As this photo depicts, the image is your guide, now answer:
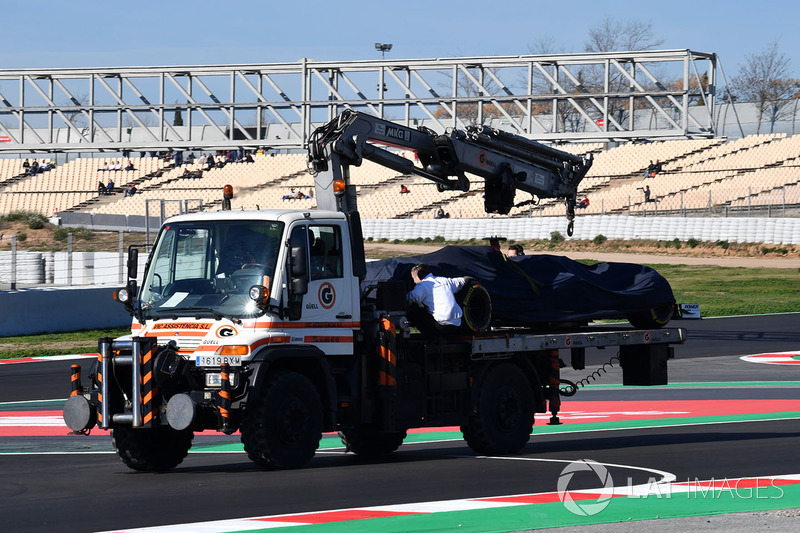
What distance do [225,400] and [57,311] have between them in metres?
19.8

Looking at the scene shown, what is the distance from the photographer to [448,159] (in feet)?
48.3

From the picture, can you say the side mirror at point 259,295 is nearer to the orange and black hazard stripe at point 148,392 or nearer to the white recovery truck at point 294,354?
the white recovery truck at point 294,354

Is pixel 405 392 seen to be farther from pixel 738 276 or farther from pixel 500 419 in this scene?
pixel 738 276

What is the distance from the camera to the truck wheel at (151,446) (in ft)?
38.9

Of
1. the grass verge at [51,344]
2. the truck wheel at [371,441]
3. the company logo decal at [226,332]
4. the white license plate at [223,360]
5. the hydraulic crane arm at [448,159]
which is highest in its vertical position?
the hydraulic crane arm at [448,159]

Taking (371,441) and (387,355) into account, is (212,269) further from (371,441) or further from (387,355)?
(371,441)

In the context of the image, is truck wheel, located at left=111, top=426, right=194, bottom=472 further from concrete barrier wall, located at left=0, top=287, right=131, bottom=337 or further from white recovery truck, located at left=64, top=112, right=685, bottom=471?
concrete barrier wall, located at left=0, top=287, right=131, bottom=337

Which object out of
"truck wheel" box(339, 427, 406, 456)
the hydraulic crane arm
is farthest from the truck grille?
"truck wheel" box(339, 427, 406, 456)

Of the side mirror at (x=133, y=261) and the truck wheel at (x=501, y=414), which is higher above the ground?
the side mirror at (x=133, y=261)

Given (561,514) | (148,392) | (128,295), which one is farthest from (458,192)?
(561,514)

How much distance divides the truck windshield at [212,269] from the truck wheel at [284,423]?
0.78m

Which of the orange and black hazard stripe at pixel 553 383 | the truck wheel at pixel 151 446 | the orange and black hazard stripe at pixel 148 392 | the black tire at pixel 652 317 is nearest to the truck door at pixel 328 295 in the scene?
the orange and black hazard stripe at pixel 148 392

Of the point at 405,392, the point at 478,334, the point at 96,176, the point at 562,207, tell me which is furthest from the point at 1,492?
the point at 96,176

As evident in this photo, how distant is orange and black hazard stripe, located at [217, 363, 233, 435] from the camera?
10789 millimetres
